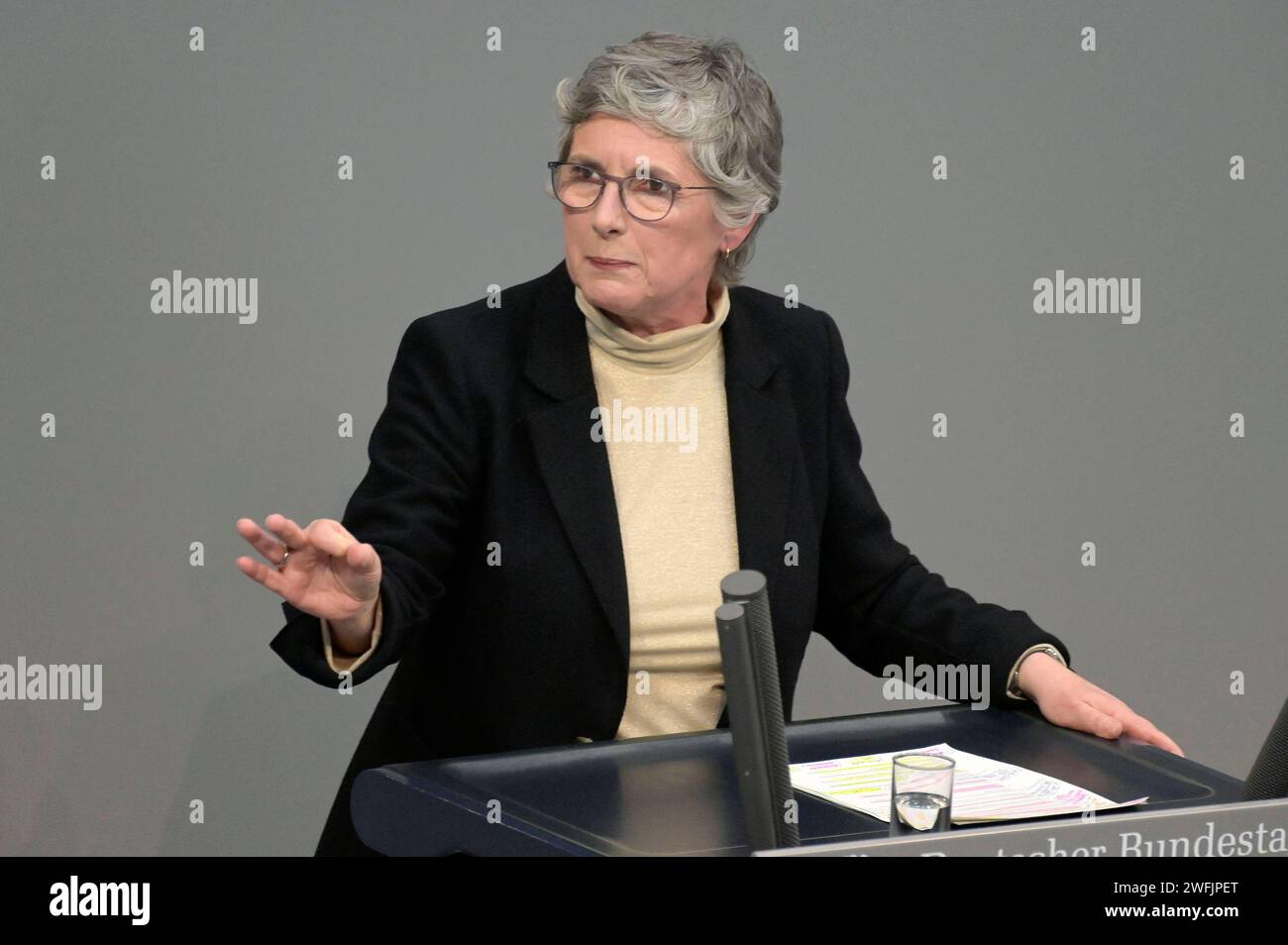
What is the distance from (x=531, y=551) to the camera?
227 cm

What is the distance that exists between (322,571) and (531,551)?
1.47ft

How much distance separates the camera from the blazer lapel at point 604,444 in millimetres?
2270

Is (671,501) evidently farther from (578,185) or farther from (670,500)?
(578,185)

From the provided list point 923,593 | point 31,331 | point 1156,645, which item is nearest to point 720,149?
point 923,593

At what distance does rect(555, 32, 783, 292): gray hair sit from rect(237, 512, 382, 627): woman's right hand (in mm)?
776

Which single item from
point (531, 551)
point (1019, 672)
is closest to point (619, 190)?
point (531, 551)

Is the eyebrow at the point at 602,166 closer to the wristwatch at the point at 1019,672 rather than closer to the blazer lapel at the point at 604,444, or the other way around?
the blazer lapel at the point at 604,444

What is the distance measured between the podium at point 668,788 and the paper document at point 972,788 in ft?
0.09

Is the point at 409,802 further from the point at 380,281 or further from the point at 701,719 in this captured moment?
the point at 380,281

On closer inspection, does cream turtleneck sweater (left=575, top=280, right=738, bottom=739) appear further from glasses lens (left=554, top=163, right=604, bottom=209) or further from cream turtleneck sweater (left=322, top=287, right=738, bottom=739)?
glasses lens (left=554, top=163, right=604, bottom=209)

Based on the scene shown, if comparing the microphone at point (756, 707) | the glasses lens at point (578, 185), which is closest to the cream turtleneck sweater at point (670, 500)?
the glasses lens at point (578, 185)

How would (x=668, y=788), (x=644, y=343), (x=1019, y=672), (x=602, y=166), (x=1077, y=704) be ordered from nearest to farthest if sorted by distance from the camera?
(x=668, y=788) < (x=1077, y=704) < (x=1019, y=672) < (x=602, y=166) < (x=644, y=343)

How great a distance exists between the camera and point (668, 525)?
2377mm

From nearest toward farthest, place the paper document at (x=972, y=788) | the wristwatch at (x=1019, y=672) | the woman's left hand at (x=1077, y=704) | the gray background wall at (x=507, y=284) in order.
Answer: the paper document at (x=972, y=788)
the woman's left hand at (x=1077, y=704)
the wristwatch at (x=1019, y=672)
the gray background wall at (x=507, y=284)
